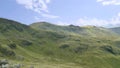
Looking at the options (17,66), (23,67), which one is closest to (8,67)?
(17,66)

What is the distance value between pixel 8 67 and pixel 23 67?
55.5 feet

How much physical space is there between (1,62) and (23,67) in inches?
594

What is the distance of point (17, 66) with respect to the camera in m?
140

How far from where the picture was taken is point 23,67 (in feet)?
498

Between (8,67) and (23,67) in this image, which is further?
(23,67)

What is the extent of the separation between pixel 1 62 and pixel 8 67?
18614mm

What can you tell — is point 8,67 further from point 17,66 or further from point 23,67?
point 23,67

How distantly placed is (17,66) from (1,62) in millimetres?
17856

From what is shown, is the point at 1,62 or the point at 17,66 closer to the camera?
the point at 17,66

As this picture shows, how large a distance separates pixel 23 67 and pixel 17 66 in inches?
458

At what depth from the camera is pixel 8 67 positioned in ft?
447

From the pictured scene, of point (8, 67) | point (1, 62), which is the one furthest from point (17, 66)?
point (1, 62)

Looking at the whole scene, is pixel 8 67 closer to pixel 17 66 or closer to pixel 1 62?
pixel 17 66
